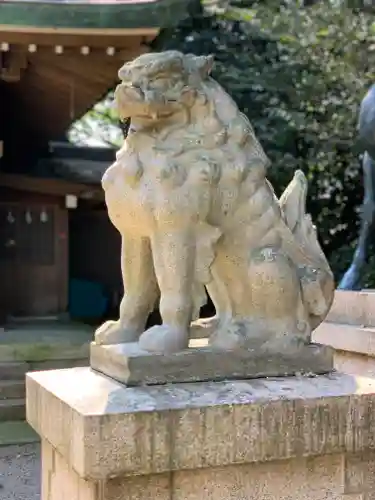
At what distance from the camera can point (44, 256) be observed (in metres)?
8.60

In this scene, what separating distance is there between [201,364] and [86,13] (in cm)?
491

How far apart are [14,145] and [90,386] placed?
297 inches

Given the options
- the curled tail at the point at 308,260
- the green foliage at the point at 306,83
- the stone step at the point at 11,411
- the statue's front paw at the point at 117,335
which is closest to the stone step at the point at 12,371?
the stone step at the point at 11,411

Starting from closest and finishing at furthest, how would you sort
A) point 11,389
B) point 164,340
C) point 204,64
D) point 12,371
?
point 164,340 < point 204,64 < point 11,389 < point 12,371

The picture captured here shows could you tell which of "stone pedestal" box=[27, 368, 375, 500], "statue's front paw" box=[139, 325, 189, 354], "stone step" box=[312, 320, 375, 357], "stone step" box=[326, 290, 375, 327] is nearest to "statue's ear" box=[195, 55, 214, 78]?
"statue's front paw" box=[139, 325, 189, 354]

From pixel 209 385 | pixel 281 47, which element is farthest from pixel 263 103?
pixel 209 385

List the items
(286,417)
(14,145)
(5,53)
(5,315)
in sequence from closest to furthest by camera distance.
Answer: (286,417)
(5,53)
(5,315)
(14,145)

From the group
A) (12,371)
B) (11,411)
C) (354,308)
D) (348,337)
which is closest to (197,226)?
(348,337)

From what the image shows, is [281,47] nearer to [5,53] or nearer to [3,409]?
[5,53]

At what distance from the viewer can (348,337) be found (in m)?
3.70

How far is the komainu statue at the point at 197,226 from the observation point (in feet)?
6.62

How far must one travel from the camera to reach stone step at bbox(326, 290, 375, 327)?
3723mm

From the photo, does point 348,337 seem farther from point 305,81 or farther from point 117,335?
point 305,81

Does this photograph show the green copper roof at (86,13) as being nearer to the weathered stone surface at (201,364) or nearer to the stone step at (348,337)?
the stone step at (348,337)
